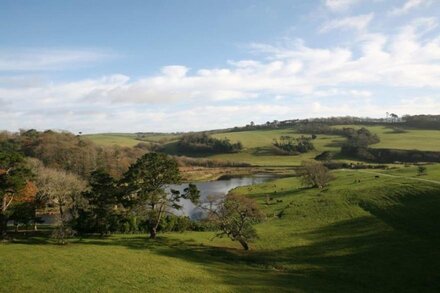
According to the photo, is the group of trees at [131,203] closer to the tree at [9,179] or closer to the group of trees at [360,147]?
the tree at [9,179]

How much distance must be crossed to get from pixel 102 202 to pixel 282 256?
2533 centimetres

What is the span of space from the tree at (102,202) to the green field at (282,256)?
103 inches

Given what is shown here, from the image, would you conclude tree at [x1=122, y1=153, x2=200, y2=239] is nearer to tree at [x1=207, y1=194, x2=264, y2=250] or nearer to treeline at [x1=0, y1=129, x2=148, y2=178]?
tree at [x1=207, y1=194, x2=264, y2=250]

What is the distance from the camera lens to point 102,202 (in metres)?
54.5

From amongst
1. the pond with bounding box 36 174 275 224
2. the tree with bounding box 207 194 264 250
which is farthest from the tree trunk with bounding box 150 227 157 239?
the pond with bounding box 36 174 275 224

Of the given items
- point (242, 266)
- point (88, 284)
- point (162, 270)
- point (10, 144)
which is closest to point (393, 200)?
point (242, 266)

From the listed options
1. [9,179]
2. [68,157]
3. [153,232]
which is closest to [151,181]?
[153,232]

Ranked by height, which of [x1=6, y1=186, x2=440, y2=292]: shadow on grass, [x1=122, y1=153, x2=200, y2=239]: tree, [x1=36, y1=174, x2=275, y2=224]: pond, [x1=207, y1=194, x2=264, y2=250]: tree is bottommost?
[x1=36, y1=174, x2=275, y2=224]: pond

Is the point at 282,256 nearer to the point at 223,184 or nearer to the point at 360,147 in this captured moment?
the point at 223,184

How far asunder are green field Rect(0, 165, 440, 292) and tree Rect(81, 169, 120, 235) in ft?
8.59

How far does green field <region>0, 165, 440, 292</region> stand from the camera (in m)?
34.2

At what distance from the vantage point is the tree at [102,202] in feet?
177

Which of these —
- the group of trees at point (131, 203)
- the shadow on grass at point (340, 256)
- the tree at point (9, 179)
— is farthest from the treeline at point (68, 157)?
the shadow on grass at point (340, 256)

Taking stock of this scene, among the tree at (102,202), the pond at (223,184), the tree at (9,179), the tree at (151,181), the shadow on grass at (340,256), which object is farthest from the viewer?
the pond at (223,184)
